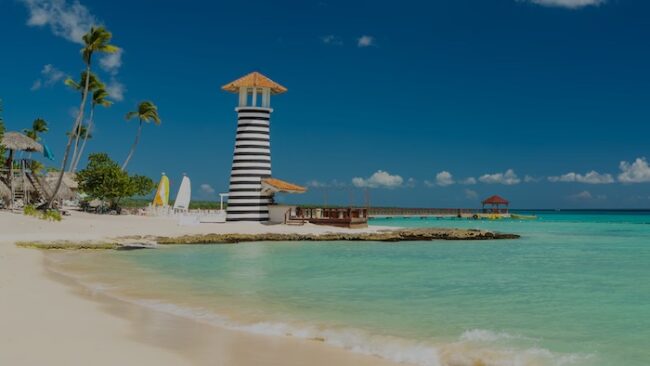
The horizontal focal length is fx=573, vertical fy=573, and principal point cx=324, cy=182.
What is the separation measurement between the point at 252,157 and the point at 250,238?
6.60m

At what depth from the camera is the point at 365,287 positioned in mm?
12906

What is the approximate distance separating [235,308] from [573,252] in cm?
1982

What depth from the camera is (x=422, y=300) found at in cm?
1108

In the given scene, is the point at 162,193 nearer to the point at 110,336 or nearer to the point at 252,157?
the point at 252,157

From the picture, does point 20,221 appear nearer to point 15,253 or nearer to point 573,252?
point 15,253

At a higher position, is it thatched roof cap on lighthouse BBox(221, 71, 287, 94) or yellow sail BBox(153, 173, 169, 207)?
thatched roof cap on lighthouse BBox(221, 71, 287, 94)

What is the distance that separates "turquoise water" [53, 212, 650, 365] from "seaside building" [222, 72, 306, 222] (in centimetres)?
1315

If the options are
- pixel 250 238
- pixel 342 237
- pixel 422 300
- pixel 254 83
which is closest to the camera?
pixel 422 300

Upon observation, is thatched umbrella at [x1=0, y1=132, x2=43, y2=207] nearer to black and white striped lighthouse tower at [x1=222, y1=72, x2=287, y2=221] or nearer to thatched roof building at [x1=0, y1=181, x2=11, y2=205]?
thatched roof building at [x1=0, y1=181, x2=11, y2=205]

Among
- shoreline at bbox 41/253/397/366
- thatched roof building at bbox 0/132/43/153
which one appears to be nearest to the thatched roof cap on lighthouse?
thatched roof building at bbox 0/132/43/153

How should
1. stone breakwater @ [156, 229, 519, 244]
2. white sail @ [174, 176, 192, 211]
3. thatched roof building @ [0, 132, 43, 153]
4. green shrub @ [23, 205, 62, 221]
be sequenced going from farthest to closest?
Result: 1. white sail @ [174, 176, 192, 211]
2. thatched roof building @ [0, 132, 43, 153]
3. green shrub @ [23, 205, 62, 221]
4. stone breakwater @ [156, 229, 519, 244]

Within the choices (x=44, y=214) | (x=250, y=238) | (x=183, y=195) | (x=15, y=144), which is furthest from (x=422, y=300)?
(x=183, y=195)

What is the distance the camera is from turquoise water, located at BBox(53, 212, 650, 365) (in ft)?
24.1

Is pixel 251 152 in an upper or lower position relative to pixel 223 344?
upper
